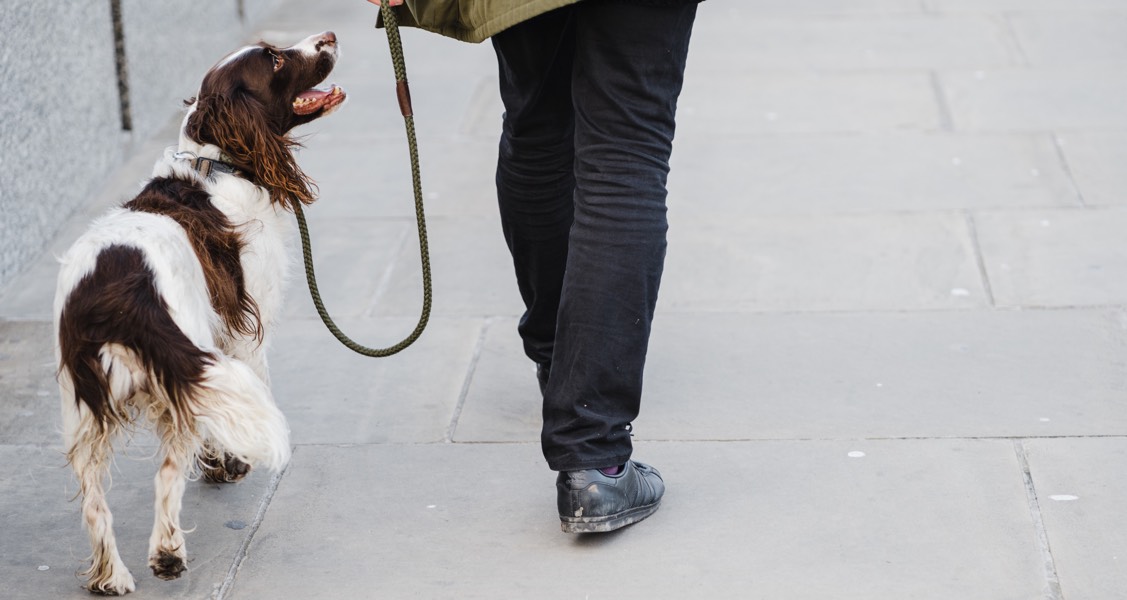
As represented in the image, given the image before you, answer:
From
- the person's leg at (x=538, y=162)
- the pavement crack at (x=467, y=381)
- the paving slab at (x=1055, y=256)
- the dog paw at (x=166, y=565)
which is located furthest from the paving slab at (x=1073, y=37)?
the dog paw at (x=166, y=565)

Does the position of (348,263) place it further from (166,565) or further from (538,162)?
(166,565)

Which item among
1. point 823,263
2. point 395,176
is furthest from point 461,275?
point 823,263

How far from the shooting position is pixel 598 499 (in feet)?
9.85

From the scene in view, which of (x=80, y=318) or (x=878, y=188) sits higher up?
(x=80, y=318)

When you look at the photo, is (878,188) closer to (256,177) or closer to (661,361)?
(661,361)

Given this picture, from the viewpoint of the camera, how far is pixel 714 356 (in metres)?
4.07

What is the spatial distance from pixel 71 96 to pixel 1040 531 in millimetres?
4102

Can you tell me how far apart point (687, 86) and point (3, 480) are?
4346 mm

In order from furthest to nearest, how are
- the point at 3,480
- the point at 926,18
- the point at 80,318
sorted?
1. the point at 926,18
2. the point at 3,480
3. the point at 80,318

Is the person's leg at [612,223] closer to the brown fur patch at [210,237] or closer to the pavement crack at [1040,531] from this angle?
the brown fur patch at [210,237]

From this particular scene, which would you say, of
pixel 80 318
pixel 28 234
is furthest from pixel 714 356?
pixel 28 234

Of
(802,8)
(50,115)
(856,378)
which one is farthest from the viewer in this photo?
(802,8)

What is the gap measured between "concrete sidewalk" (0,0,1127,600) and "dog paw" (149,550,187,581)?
0.18 feet

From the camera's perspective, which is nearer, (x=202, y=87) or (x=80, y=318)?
(x=80, y=318)
